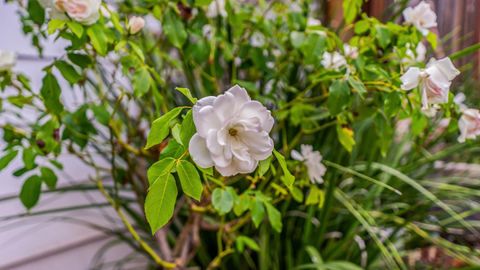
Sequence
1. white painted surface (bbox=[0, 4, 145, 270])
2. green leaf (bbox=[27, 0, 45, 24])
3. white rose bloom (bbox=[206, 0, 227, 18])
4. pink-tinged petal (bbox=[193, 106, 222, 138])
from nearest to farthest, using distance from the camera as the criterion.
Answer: pink-tinged petal (bbox=[193, 106, 222, 138]) → green leaf (bbox=[27, 0, 45, 24]) → white rose bloom (bbox=[206, 0, 227, 18]) → white painted surface (bbox=[0, 4, 145, 270])

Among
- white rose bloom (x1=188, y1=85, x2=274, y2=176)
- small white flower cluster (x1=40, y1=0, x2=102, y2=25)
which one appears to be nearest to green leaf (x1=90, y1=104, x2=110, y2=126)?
small white flower cluster (x1=40, y1=0, x2=102, y2=25)

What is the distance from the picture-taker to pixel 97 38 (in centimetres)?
55

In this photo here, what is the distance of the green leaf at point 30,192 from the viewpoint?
68cm

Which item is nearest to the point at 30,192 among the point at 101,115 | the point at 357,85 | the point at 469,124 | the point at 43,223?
the point at 101,115

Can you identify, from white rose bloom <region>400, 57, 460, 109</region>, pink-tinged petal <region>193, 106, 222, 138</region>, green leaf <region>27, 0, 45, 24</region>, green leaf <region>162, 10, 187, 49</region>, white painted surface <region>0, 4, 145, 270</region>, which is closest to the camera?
pink-tinged petal <region>193, 106, 222, 138</region>

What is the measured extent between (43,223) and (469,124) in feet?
3.24

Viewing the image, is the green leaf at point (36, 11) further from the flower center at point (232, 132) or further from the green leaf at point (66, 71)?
the flower center at point (232, 132)

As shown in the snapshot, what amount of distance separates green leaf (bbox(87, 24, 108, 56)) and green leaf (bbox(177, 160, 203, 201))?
28 cm

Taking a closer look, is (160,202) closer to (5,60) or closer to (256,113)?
(256,113)

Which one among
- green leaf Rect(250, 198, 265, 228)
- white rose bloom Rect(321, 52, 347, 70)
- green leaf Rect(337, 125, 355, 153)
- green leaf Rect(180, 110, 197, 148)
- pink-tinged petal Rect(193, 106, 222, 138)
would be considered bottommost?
green leaf Rect(250, 198, 265, 228)

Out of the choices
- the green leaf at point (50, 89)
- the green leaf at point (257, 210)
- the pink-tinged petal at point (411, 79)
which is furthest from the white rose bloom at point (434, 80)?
the green leaf at point (50, 89)

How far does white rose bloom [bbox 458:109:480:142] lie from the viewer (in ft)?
1.93

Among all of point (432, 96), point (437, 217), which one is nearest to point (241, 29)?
point (432, 96)

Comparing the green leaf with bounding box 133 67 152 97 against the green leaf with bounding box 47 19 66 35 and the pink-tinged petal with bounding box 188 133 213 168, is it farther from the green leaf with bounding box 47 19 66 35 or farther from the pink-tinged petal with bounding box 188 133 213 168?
the pink-tinged petal with bounding box 188 133 213 168
